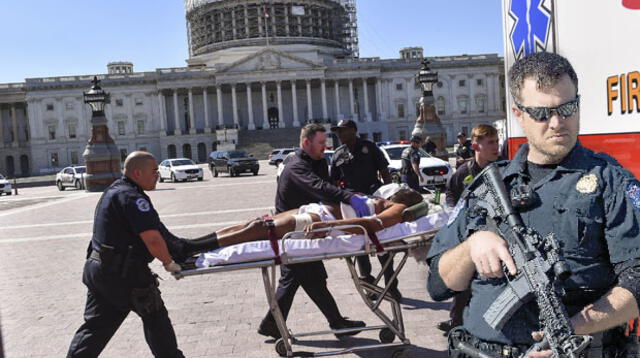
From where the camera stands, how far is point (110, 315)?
440 cm

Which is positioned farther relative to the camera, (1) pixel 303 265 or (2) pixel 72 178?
(2) pixel 72 178

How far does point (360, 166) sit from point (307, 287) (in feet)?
6.82

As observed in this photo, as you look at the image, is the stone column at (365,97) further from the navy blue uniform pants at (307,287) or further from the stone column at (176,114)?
the navy blue uniform pants at (307,287)

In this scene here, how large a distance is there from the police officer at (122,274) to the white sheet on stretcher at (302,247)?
16.0 inches

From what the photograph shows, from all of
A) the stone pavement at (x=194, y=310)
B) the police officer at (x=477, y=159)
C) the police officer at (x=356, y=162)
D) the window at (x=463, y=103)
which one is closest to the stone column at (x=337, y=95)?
the window at (x=463, y=103)

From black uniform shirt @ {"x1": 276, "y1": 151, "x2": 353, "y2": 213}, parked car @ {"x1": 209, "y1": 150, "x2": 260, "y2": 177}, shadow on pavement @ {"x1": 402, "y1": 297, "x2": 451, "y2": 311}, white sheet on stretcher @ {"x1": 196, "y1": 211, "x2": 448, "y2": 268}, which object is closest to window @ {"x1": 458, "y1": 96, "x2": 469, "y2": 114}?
parked car @ {"x1": 209, "y1": 150, "x2": 260, "y2": 177}

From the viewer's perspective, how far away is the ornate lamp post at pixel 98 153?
99.5ft

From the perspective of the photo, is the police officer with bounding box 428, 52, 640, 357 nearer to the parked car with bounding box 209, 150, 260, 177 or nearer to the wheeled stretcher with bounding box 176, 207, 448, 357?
the wheeled stretcher with bounding box 176, 207, 448, 357

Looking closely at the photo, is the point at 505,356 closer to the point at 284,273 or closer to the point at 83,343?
the point at 83,343

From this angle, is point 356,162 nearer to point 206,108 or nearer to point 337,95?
point 337,95

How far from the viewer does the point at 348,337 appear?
19.6ft

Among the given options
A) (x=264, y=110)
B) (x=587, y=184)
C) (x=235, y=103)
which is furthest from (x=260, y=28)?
(x=587, y=184)

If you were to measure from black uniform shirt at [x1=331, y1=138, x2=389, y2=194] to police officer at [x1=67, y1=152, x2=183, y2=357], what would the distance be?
341cm

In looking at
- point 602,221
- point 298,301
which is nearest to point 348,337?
point 298,301
